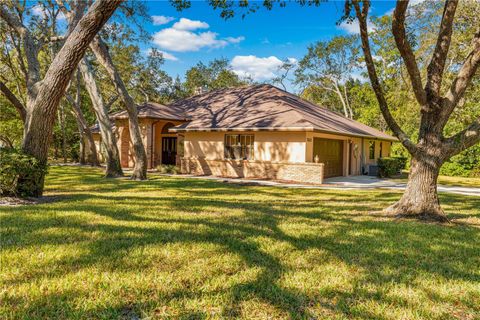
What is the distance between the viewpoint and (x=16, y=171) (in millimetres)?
7844

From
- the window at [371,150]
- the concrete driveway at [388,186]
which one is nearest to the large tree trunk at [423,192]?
the concrete driveway at [388,186]

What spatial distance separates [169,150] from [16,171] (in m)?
15.3

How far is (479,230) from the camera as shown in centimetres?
672

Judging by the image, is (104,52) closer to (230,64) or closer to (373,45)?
(373,45)

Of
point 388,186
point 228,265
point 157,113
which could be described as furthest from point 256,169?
point 228,265

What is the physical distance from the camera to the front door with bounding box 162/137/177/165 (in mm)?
22938

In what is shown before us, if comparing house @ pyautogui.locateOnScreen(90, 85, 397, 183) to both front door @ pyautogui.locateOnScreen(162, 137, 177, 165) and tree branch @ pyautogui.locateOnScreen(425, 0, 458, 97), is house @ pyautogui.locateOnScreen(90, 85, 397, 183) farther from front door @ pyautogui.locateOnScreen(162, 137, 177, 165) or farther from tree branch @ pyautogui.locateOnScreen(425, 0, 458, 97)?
tree branch @ pyautogui.locateOnScreen(425, 0, 458, 97)

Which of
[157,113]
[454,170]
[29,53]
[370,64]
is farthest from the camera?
[454,170]

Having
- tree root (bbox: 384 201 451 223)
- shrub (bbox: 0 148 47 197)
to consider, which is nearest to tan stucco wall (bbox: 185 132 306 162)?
tree root (bbox: 384 201 451 223)

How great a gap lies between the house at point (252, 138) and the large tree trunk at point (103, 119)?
16.5 ft

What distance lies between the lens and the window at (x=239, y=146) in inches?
739

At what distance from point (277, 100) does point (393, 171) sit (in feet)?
29.0

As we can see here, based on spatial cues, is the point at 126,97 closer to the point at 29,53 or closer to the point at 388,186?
the point at 29,53

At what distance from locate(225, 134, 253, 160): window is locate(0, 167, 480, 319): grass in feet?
36.9
